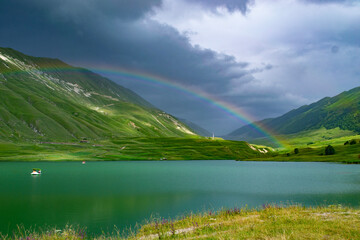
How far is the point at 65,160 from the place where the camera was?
17800cm

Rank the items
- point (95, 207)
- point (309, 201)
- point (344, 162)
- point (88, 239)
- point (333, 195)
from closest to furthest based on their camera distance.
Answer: point (88, 239), point (95, 207), point (309, 201), point (333, 195), point (344, 162)

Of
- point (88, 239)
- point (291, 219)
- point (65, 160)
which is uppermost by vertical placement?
point (291, 219)

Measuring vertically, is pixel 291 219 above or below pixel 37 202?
above

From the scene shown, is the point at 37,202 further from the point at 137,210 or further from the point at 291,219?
the point at 291,219

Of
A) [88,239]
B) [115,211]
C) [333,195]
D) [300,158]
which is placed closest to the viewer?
[88,239]

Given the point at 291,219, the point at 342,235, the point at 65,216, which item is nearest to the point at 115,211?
the point at 65,216

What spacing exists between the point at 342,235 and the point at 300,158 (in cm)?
17408

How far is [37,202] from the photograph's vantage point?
1588 inches

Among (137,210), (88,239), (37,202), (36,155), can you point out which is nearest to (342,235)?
(88,239)

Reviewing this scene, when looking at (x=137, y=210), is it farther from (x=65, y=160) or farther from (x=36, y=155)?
(x=36, y=155)

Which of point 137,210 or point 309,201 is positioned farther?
point 309,201

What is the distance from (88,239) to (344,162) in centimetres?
15428

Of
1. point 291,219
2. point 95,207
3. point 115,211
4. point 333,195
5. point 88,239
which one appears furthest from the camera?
point 333,195

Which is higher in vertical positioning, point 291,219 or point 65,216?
point 291,219
